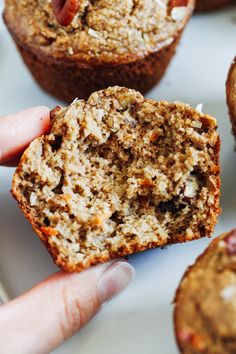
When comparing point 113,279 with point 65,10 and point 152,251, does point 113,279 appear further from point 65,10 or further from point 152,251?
point 65,10

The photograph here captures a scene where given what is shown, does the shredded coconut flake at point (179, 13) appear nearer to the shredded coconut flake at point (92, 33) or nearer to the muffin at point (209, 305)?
the shredded coconut flake at point (92, 33)

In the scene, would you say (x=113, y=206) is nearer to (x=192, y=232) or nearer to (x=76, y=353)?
(x=192, y=232)

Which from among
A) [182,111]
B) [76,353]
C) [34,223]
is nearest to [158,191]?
[182,111]

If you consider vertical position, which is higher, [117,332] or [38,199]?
[38,199]

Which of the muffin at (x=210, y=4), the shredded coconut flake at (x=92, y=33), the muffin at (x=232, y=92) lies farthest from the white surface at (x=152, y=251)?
the shredded coconut flake at (x=92, y=33)

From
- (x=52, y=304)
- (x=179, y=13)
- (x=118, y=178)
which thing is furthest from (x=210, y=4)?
(x=52, y=304)
